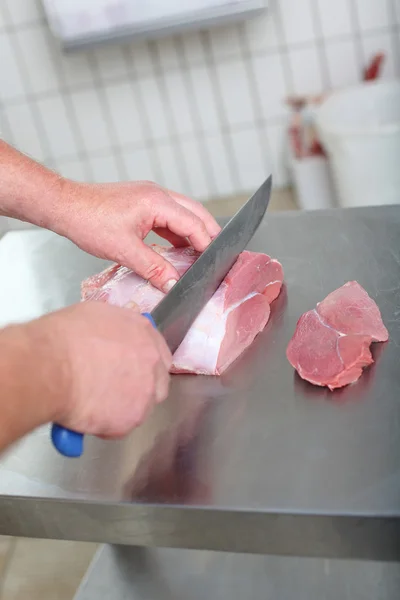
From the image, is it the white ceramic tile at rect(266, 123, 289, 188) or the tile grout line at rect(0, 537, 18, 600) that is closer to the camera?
the tile grout line at rect(0, 537, 18, 600)

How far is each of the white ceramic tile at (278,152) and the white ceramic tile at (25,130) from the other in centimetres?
117

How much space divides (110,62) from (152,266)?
94.6 inches

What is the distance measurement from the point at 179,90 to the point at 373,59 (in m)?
0.92

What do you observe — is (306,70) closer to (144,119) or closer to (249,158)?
Answer: (249,158)

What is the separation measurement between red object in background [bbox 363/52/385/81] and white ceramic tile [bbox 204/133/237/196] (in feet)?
2.45

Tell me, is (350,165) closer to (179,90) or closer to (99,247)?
(179,90)

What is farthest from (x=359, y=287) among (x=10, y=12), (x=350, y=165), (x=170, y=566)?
(x=10, y=12)

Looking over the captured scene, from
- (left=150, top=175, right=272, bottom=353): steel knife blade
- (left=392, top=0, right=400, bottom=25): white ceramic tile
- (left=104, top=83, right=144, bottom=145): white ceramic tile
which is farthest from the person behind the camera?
(left=104, top=83, right=144, bottom=145): white ceramic tile

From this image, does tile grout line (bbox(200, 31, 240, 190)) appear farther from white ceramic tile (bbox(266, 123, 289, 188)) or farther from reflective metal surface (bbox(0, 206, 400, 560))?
reflective metal surface (bbox(0, 206, 400, 560))

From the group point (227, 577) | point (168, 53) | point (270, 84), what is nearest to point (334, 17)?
point (270, 84)

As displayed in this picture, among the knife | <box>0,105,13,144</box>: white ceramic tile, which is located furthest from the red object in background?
the knife

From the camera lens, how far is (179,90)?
3.46m

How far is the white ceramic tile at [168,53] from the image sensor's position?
11.0 ft

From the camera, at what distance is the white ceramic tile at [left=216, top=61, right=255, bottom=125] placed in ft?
11.1
